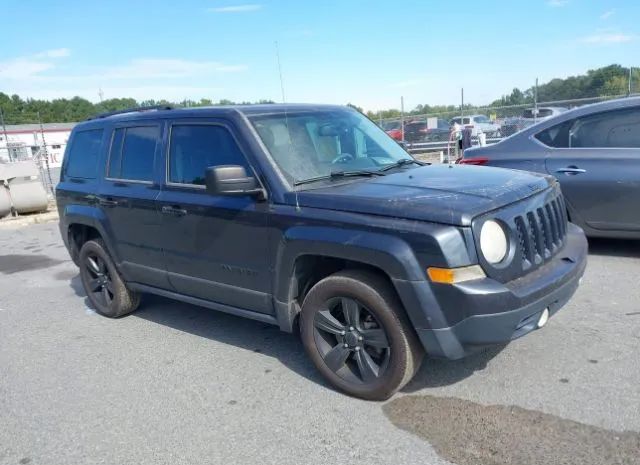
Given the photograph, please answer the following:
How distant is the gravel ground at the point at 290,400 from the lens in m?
3.06

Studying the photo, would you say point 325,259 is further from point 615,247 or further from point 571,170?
point 615,247

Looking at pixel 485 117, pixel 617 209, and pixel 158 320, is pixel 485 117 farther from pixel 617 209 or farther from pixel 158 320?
pixel 158 320

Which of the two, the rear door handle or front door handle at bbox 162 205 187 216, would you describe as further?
the rear door handle

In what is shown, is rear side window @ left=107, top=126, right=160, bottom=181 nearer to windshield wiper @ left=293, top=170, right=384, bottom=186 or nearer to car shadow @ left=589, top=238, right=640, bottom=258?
windshield wiper @ left=293, top=170, right=384, bottom=186

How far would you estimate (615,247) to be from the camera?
6605mm

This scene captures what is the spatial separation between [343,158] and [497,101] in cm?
2983

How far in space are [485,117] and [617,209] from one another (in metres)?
22.8

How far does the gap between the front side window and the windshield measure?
0.79 ft

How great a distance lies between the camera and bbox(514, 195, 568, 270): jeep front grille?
3348 mm

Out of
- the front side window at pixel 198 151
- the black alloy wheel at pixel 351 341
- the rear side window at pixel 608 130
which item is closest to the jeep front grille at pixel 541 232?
the black alloy wheel at pixel 351 341

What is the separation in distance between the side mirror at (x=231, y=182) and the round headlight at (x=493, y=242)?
146 cm

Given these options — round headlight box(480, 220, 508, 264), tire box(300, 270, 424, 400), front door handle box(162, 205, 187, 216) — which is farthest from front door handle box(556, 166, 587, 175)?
front door handle box(162, 205, 187, 216)

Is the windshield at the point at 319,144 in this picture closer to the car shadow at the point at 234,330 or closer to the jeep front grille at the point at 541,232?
the jeep front grille at the point at 541,232

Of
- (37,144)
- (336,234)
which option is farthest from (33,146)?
(336,234)
